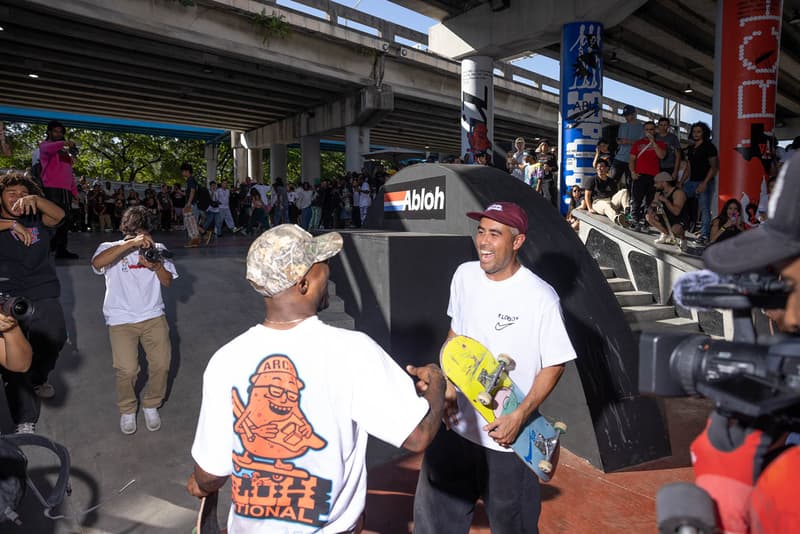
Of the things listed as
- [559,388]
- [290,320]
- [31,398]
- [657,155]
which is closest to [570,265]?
[559,388]

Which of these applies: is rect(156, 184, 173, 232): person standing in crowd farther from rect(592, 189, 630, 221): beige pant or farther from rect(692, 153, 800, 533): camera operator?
rect(692, 153, 800, 533): camera operator

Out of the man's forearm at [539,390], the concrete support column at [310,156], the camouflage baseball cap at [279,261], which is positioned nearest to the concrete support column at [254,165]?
the concrete support column at [310,156]

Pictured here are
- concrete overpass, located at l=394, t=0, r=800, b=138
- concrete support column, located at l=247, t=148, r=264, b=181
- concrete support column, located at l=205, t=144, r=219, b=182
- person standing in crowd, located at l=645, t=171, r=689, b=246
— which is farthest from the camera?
concrete support column, located at l=205, t=144, r=219, b=182

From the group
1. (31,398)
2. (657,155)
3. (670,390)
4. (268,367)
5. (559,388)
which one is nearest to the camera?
(670,390)

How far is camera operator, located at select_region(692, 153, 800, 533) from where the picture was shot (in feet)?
3.18

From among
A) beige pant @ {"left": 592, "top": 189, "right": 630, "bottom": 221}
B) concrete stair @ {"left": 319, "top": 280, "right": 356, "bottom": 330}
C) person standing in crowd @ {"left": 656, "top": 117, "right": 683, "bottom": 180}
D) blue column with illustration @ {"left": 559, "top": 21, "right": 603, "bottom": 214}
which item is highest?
blue column with illustration @ {"left": 559, "top": 21, "right": 603, "bottom": 214}

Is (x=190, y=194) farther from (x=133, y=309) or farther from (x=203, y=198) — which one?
(x=133, y=309)

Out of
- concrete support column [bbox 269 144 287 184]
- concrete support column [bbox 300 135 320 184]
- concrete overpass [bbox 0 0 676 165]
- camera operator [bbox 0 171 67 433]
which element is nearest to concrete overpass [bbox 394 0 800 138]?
concrete overpass [bbox 0 0 676 165]

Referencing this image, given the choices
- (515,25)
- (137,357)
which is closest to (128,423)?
(137,357)

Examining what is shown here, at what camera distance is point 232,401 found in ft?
5.58

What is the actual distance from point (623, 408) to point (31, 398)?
464 cm

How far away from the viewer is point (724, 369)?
41.2 inches

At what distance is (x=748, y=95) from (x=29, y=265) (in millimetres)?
11770

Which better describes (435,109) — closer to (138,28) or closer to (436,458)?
(138,28)
